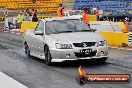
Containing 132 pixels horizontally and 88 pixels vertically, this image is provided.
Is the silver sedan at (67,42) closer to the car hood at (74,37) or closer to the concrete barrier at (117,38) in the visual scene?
the car hood at (74,37)

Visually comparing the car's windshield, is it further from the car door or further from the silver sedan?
the car door

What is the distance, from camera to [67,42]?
11.2 meters

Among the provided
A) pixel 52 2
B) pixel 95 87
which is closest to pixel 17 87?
pixel 95 87

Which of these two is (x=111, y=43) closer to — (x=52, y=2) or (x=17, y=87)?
(x=17, y=87)

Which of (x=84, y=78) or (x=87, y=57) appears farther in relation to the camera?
(x=87, y=57)

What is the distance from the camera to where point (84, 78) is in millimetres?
4156

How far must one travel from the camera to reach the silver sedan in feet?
36.7

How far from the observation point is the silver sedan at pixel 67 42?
11.2m

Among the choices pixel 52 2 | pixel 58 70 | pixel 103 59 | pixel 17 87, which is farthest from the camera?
pixel 52 2

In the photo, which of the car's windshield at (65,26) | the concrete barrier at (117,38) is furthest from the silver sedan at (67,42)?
the concrete barrier at (117,38)

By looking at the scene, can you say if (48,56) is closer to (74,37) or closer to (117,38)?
(74,37)

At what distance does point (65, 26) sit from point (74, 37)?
4.11ft

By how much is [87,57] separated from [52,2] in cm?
4726

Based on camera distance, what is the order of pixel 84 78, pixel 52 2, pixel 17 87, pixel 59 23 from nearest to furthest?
pixel 84 78
pixel 17 87
pixel 59 23
pixel 52 2
